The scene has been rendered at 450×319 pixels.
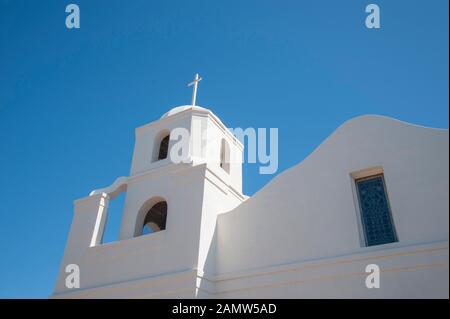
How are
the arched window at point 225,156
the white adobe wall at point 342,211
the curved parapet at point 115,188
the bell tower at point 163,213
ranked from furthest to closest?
the arched window at point 225,156 < the curved parapet at point 115,188 < the bell tower at point 163,213 < the white adobe wall at point 342,211

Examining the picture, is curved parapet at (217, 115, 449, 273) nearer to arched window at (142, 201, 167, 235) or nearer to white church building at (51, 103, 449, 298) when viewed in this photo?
white church building at (51, 103, 449, 298)

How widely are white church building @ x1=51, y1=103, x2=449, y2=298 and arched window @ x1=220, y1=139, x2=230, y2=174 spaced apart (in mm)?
924

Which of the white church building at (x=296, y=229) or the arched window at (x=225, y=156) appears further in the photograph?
the arched window at (x=225, y=156)

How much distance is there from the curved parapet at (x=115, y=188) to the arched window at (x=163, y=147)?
4.00ft

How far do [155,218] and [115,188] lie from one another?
1424mm

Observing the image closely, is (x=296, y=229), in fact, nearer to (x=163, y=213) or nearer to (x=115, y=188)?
(x=163, y=213)

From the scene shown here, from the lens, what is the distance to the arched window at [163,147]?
36.5 feet

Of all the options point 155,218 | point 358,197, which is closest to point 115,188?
point 155,218

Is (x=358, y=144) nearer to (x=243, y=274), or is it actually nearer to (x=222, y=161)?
(x=243, y=274)

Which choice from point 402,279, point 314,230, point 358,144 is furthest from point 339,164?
point 402,279

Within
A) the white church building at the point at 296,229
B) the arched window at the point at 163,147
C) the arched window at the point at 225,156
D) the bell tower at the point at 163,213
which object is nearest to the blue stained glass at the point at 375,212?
the white church building at the point at 296,229

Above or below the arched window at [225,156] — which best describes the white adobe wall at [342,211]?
below

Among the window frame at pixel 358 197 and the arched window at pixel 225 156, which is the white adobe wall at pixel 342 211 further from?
the arched window at pixel 225 156

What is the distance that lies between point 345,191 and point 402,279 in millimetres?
1958
